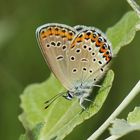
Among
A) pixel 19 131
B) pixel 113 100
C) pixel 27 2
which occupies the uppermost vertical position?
pixel 27 2

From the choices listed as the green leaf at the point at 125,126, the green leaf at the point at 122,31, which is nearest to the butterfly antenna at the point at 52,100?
the green leaf at the point at 122,31

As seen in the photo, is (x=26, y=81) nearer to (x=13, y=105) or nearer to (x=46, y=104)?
(x=13, y=105)

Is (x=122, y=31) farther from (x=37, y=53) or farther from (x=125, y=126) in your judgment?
(x=37, y=53)

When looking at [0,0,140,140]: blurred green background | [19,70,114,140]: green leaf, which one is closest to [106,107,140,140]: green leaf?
[19,70,114,140]: green leaf

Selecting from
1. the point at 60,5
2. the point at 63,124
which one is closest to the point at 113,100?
the point at 60,5

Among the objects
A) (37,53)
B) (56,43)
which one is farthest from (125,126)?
(37,53)

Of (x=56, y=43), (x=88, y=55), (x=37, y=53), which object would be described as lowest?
(x=37, y=53)
